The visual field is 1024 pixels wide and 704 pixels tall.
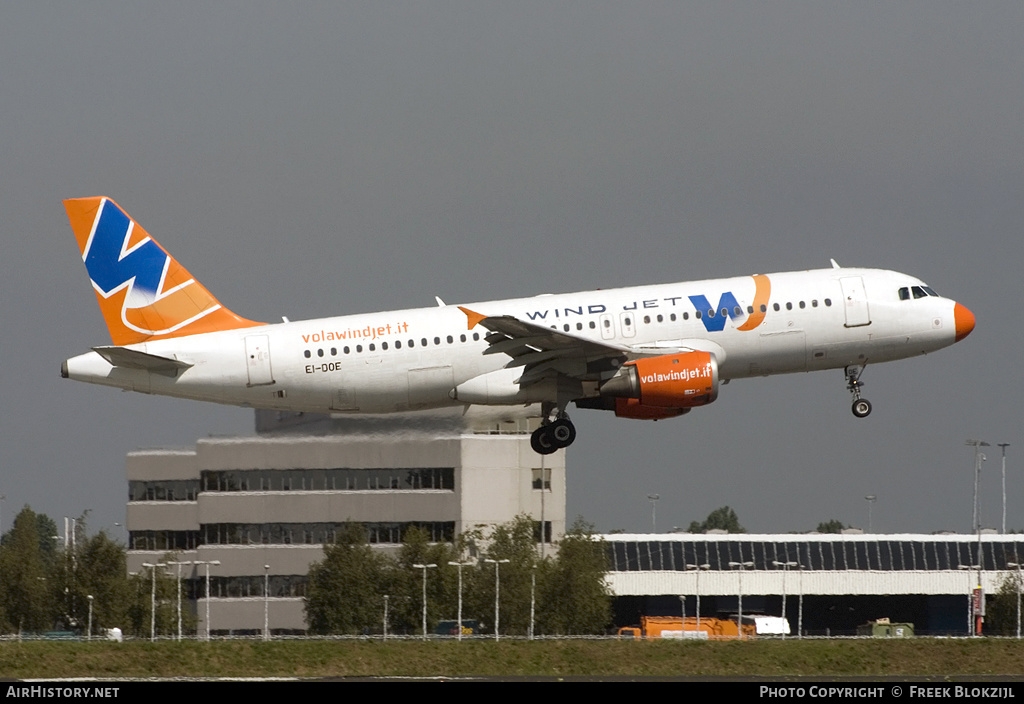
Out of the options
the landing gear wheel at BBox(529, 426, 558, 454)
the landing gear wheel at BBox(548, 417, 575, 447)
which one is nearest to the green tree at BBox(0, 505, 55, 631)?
the landing gear wheel at BBox(529, 426, 558, 454)

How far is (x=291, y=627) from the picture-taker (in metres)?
64.9

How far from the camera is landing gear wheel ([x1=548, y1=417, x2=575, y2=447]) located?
44.3m

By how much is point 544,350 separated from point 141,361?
1142cm

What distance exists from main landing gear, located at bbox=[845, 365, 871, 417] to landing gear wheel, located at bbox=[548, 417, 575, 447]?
866 cm

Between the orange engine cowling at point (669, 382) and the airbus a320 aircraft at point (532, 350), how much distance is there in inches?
1.6

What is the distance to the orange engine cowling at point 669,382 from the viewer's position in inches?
1652

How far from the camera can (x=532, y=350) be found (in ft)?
140

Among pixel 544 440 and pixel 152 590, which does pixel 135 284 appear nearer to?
pixel 544 440

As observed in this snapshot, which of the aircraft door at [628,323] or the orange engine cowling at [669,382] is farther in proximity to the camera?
the aircraft door at [628,323]

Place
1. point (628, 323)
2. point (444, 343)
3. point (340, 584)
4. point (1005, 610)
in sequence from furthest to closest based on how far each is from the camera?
point (1005, 610), point (340, 584), point (628, 323), point (444, 343)

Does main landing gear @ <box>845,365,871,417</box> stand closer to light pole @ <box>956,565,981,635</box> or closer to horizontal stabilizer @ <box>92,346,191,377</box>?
horizontal stabilizer @ <box>92,346,191,377</box>

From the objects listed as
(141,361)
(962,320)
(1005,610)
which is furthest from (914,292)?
(1005,610)

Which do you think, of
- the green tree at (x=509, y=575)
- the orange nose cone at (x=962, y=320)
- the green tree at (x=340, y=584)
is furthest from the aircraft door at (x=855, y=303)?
the green tree at (x=340, y=584)

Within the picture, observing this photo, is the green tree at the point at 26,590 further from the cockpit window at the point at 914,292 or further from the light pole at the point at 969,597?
the light pole at the point at 969,597
